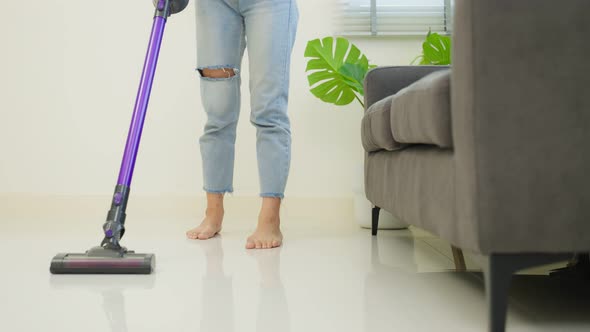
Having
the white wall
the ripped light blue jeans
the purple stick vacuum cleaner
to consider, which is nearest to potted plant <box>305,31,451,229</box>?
the white wall

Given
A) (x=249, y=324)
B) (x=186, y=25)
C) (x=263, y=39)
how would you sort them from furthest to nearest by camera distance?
1. (x=186, y=25)
2. (x=263, y=39)
3. (x=249, y=324)

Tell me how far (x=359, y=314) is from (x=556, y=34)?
579mm

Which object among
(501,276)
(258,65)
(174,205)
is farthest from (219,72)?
(501,276)

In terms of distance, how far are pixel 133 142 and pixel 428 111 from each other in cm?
81

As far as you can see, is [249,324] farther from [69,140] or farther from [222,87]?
[69,140]

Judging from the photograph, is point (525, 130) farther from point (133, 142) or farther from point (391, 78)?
point (391, 78)

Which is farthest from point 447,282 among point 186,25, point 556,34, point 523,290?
point 186,25

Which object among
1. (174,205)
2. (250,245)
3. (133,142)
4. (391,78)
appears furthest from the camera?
(174,205)

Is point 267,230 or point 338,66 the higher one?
point 338,66

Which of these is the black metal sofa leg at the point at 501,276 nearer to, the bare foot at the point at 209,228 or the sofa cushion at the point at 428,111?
the sofa cushion at the point at 428,111

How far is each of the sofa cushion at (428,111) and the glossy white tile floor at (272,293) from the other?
326 millimetres

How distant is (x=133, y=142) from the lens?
1545 mm

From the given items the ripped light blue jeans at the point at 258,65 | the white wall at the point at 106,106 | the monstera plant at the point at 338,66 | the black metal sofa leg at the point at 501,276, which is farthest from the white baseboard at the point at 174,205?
the black metal sofa leg at the point at 501,276

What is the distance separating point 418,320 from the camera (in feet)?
3.47
